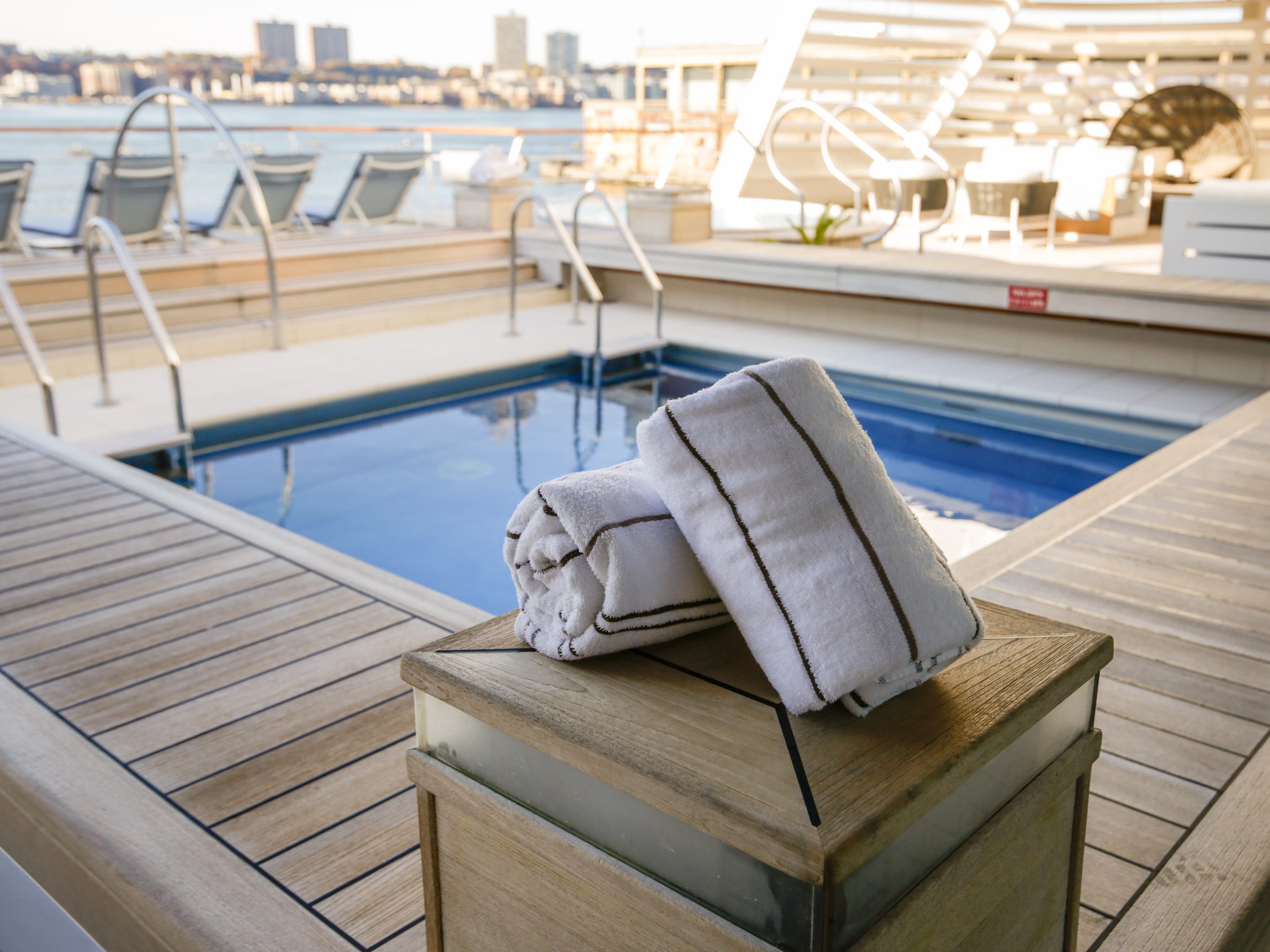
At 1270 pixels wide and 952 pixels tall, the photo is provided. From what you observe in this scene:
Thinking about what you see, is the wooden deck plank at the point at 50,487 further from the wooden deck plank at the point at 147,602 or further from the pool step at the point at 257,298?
the pool step at the point at 257,298

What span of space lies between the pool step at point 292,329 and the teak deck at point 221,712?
262 centimetres

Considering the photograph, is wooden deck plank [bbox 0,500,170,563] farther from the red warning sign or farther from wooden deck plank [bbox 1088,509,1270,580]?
the red warning sign

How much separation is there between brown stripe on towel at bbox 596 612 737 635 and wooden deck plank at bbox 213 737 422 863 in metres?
0.77

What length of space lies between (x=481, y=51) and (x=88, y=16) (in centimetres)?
1450

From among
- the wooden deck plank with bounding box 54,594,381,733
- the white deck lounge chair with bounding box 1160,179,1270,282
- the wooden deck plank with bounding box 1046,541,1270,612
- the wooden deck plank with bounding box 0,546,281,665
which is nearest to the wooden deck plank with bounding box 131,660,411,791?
the wooden deck plank with bounding box 54,594,381,733

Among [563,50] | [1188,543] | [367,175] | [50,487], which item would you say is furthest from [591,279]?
[563,50]

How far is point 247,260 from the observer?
6273 mm

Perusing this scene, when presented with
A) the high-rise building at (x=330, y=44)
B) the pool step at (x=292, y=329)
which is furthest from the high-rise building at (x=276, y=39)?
the pool step at (x=292, y=329)

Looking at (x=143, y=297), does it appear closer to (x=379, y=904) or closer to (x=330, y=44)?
(x=379, y=904)

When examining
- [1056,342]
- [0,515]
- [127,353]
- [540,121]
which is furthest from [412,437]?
[540,121]

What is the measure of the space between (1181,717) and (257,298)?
5.39 m

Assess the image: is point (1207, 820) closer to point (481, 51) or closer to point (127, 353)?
point (127, 353)

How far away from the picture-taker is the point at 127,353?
206 inches

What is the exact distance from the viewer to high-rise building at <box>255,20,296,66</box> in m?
30.0
